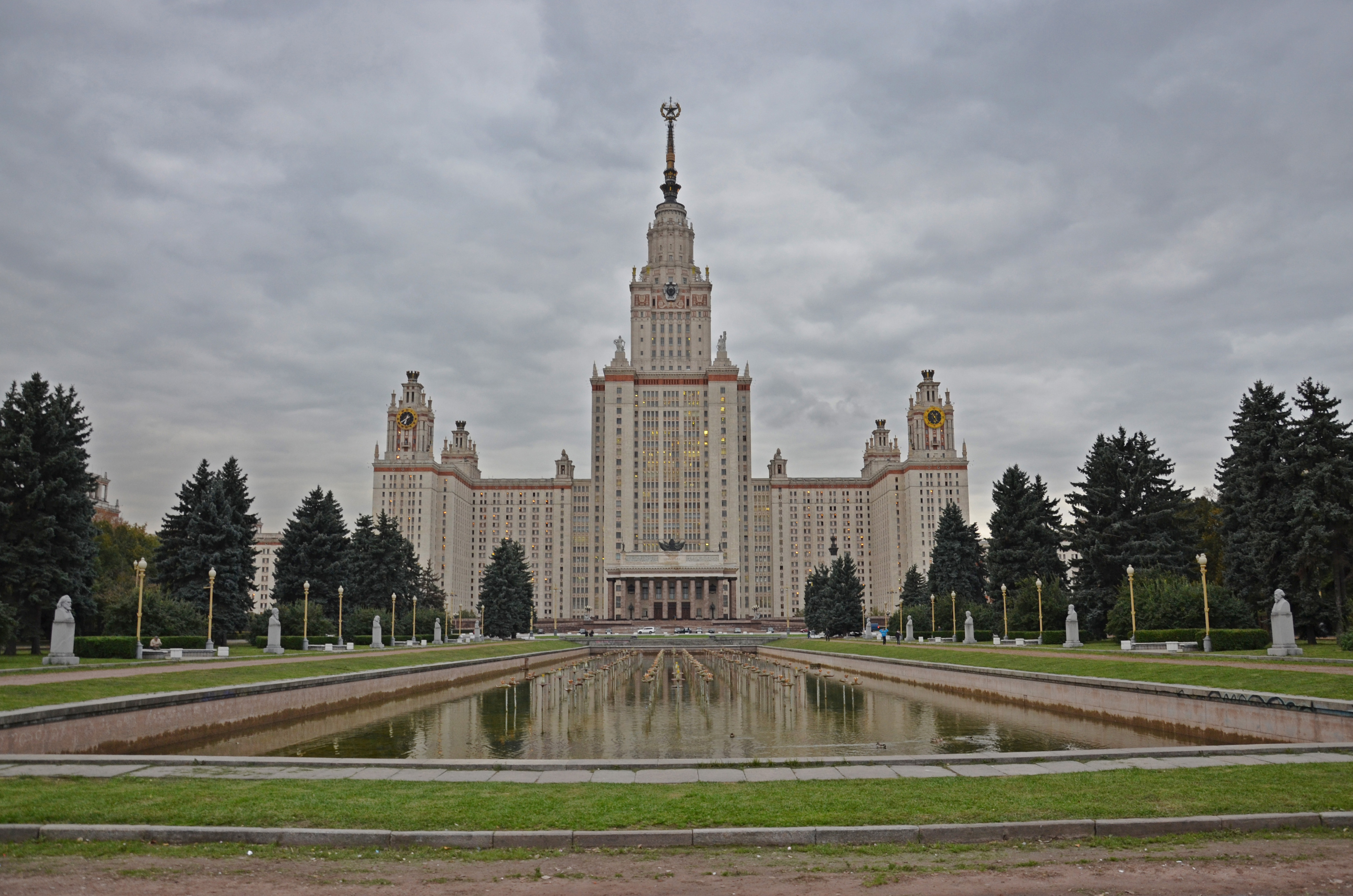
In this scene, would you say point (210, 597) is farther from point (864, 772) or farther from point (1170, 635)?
point (1170, 635)

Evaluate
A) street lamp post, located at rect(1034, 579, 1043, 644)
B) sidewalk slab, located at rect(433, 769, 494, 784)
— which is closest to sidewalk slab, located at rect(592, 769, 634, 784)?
sidewalk slab, located at rect(433, 769, 494, 784)

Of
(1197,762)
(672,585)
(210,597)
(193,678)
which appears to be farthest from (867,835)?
(672,585)

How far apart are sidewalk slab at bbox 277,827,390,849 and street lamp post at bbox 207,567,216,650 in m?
34.8

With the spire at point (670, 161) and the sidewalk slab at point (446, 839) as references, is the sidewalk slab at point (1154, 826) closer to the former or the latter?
the sidewalk slab at point (446, 839)

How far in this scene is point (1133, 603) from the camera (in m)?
43.5

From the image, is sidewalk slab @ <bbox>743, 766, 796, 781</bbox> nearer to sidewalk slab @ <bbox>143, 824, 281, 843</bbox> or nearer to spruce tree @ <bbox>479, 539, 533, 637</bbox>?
sidewalk slab @ <bbox>143, 824, 281, 843</bbox>

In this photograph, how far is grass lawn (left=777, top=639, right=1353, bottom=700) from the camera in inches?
802

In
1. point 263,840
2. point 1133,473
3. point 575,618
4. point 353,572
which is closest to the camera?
point 263,840

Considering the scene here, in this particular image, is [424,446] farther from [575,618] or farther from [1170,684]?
[1170,684]

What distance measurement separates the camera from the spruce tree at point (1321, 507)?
3803 centimetres

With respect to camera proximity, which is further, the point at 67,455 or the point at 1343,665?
the point at 67,455

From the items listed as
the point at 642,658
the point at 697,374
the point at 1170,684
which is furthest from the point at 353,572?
the point at 697,374

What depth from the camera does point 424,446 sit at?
16638 centimetres

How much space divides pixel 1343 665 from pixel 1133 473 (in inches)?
1301
